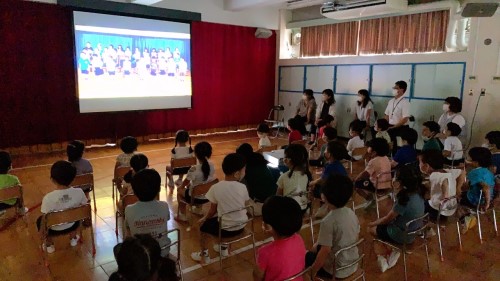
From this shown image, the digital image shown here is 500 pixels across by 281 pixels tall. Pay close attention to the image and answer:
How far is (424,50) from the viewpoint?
691 centimetres

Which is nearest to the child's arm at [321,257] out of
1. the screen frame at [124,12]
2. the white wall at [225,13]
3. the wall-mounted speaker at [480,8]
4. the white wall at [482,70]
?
the wall-mounted speaker at [480,8]

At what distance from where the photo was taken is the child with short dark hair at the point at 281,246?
177 cm

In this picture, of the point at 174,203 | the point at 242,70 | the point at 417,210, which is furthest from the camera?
the point at 242,70

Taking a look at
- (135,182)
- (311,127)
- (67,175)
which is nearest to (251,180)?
(135,182)

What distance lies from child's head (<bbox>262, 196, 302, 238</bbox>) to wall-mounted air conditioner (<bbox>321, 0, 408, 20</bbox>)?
5712mm

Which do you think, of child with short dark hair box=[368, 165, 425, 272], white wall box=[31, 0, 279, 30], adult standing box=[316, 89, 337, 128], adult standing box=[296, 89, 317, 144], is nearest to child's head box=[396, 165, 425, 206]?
child with short dark hair box=[368, 165, 425, 272]

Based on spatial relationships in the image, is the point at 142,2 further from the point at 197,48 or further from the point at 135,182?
the point at 135,182

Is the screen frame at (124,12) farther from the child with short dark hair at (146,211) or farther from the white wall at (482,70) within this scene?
the child with short dark hair at (146,211)

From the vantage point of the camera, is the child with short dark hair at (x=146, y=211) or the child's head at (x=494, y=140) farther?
the child's head at (x=494, y=140)

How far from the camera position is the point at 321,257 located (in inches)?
78.5

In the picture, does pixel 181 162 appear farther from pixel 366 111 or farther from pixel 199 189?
pixel 366 111

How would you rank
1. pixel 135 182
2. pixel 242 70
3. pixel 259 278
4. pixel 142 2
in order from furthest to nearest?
pixel 242 70, pixel 142 2, pixel 135 182, pixel 259 278

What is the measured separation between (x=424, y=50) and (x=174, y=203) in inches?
213

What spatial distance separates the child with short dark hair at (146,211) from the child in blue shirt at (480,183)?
8.76 feet
